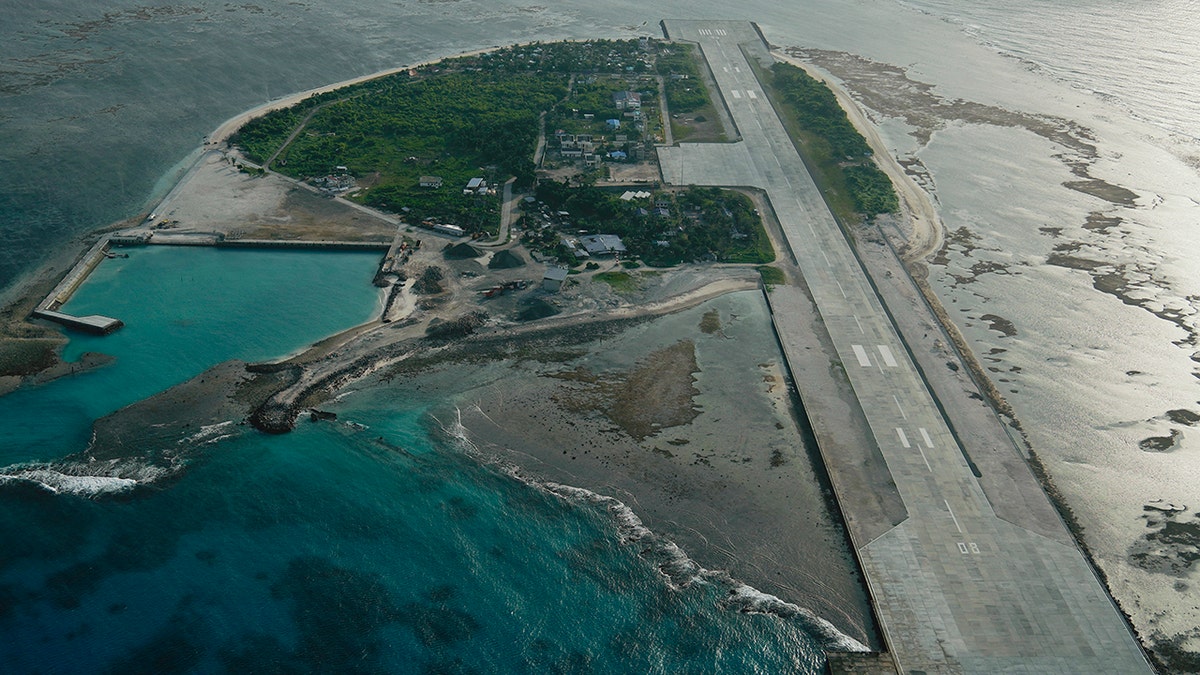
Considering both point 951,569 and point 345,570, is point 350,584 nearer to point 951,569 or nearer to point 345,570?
point 345,570

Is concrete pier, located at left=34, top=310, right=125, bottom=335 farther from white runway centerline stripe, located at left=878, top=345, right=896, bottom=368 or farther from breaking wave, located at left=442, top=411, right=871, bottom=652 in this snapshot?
white runway centerline stripe, located at left=878, top=345, right=896, bottom=368

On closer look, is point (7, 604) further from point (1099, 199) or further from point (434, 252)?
point (1099, 199)

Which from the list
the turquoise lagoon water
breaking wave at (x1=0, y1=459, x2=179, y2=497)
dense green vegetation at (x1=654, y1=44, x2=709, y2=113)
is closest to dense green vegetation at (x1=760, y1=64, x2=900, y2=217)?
dense green vegetation at (x1=654, y1=44, x2=709, y2=113)

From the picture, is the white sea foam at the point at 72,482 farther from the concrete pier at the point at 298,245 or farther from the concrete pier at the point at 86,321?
the concrete pier at the point at 298,245

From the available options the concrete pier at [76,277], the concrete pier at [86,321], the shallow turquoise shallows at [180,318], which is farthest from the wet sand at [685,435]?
the concrete pier at [76,277]

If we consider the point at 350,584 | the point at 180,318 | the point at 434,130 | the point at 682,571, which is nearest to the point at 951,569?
the point at 682,571

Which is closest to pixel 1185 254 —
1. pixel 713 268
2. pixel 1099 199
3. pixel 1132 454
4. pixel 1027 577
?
pixel 1099 199
